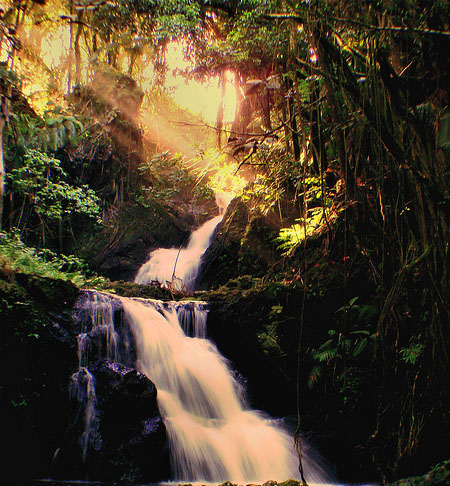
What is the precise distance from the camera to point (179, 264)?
11031 millimetres

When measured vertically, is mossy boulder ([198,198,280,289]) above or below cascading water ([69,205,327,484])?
above

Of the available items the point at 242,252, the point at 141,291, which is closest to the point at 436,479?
the point at 242,252

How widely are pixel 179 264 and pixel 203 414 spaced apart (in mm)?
6546

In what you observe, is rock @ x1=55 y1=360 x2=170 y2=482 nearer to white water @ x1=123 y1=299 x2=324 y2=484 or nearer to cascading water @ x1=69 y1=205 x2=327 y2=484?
cascading water @ x1=69 y1=205 x2=327 y2=484

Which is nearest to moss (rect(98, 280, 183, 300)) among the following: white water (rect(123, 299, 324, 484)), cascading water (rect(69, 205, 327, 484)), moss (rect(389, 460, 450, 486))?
cascading water (rect(69, 205, 327, 484))

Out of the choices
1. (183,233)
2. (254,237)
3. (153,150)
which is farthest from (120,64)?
(254,237)

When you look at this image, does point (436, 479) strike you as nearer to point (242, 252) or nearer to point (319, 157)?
point (319, 157)

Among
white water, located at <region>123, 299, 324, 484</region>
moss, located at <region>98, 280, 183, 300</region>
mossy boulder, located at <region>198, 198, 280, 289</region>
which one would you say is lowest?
white water, located at <region>123, 299, 324, 484</region>

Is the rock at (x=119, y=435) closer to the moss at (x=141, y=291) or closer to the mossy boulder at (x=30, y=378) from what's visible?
the mossy boulder at (x=30, y=378)

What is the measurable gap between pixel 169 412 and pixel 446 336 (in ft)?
12.3

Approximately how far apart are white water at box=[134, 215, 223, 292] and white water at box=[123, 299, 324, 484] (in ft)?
11.5

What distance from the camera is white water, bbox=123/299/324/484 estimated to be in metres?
3.91

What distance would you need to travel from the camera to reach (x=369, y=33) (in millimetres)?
1988

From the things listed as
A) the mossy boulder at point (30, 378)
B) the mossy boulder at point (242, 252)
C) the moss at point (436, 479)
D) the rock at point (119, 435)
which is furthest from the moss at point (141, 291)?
the moss at point (436, 479)
